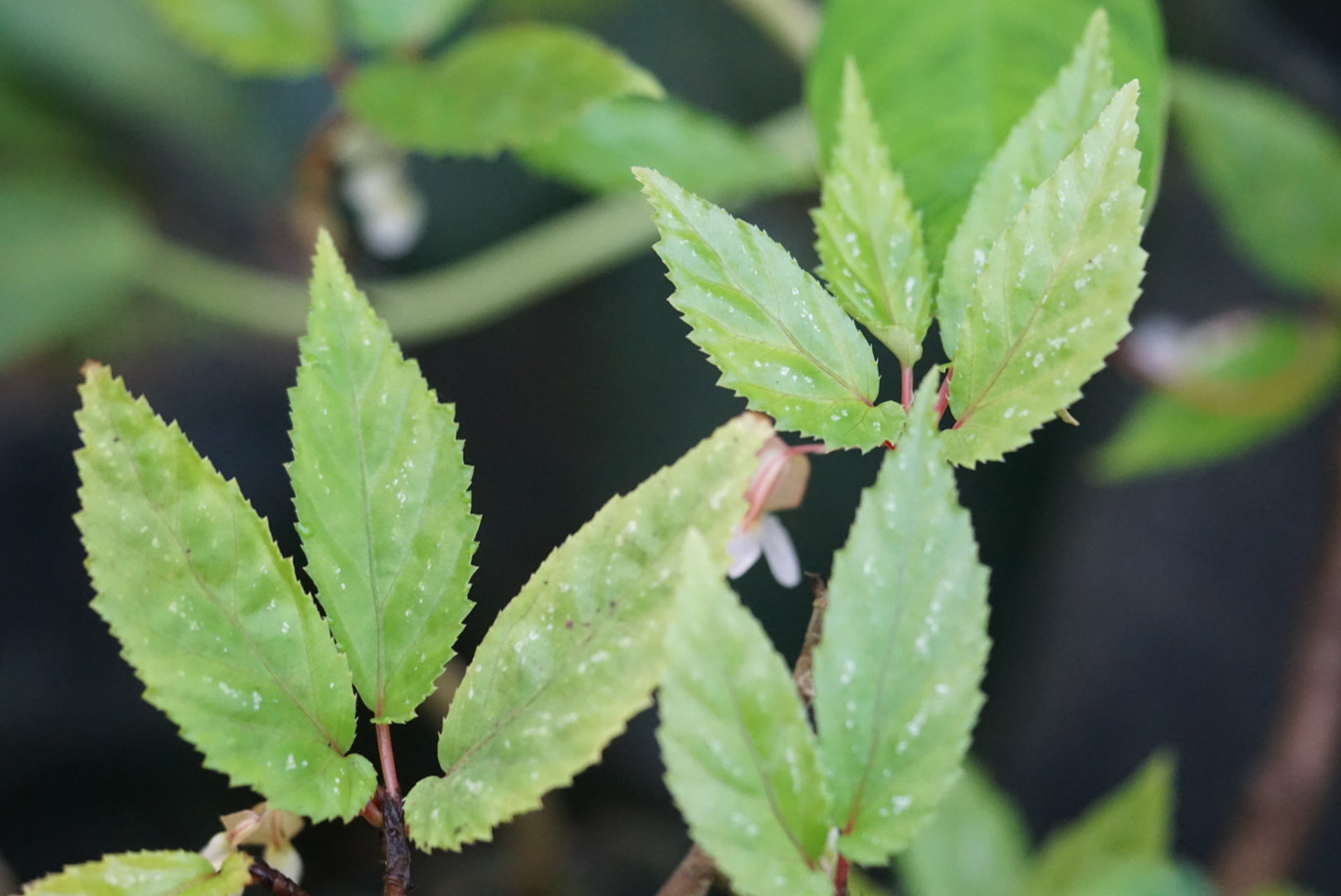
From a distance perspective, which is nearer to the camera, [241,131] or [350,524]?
[350,524]

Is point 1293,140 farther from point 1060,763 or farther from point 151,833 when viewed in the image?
point 151,833

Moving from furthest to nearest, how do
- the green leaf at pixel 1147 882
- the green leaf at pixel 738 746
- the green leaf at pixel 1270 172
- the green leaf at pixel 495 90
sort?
the green leaf at pixel 1270 172
the green leaf at pixel 1147 882
the green leaf at pixel 495 90
the green leaf at pixel 738 746

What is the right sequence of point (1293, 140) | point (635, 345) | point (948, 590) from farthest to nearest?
1. point (635, 345)
2. point (1293, 140)
3. point (948, 590)

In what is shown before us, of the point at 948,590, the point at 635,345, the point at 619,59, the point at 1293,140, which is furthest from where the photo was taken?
the point at 635,345

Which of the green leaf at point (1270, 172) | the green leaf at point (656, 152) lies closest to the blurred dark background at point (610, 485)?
the green leaf at point (1270, 172)

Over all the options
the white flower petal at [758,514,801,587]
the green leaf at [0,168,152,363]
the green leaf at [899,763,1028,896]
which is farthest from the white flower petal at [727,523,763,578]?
the green leaf at [0,168,152,363]

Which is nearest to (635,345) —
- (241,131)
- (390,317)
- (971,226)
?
(390,317)

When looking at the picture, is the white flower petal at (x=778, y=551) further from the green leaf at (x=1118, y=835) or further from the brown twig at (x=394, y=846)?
the green leaf at (x=1118, y=835)

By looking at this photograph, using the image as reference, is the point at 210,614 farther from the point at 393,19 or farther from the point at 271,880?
the point at 393,19
